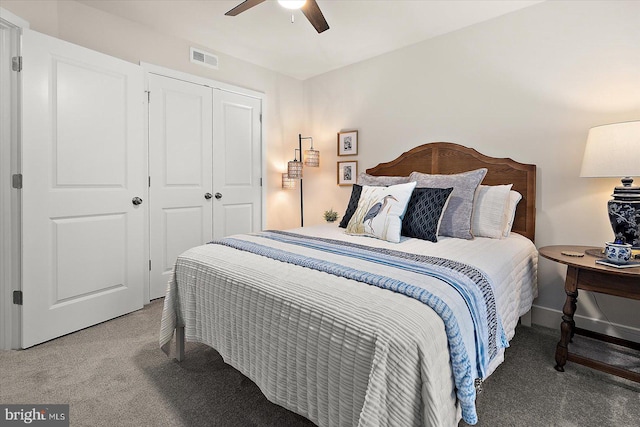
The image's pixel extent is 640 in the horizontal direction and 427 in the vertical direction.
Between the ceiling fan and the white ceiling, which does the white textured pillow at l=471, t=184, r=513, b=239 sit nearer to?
the white ceiling

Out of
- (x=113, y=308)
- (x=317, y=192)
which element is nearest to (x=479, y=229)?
(x=317, y=192)

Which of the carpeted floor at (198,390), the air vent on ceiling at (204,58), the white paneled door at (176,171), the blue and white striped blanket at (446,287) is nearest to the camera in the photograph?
the blue and white striped blanket at (446,287)

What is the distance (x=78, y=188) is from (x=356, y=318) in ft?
7.95

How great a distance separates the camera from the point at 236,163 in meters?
3.79

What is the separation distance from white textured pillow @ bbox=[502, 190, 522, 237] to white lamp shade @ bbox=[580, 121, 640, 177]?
1.58ft

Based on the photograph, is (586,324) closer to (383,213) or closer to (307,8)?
(383,213)

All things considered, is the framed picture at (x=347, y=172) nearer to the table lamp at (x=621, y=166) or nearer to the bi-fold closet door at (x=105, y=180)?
the bi-fold closet door at (x=105, y=180)

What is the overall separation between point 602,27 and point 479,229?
1623 millimetres

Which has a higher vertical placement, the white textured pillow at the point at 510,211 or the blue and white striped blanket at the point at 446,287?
the white textured pillow at the point at 510,211

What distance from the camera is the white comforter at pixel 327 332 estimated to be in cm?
97

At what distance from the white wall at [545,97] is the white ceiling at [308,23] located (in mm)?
214

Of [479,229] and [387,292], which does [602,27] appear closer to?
[479,229]

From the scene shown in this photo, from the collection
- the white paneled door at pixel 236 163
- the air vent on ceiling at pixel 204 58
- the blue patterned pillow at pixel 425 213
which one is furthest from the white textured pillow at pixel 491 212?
the air vent on ceiling at pixel 204 58

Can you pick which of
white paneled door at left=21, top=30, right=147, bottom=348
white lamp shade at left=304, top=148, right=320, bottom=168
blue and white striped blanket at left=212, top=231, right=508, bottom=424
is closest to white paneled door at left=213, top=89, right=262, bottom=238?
white lamp shade at left=304, top=148, right=320, bottom=168
